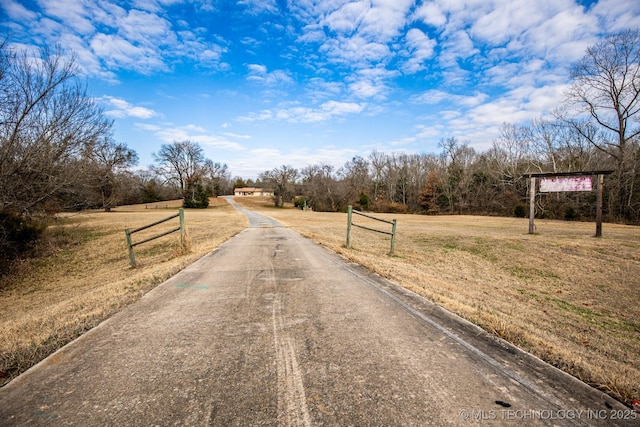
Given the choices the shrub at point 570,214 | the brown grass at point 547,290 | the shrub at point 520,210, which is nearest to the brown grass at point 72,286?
the brown grass at point 547,290

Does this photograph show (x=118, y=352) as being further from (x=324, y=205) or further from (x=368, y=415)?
(x=324, y=205)

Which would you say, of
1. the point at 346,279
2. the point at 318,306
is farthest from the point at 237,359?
the point at 346,279

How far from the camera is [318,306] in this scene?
429cm

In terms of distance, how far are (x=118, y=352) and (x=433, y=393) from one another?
3.17 metres

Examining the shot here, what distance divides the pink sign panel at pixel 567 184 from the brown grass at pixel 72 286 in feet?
56.1

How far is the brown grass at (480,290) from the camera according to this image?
10.9ft

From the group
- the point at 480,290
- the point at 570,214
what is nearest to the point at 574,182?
the point at 480,290

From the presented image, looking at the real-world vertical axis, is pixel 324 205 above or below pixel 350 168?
below

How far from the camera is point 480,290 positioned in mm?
7629

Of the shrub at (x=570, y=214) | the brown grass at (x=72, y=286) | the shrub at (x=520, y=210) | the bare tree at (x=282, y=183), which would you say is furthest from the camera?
the bare tree at (x=282, y=183)

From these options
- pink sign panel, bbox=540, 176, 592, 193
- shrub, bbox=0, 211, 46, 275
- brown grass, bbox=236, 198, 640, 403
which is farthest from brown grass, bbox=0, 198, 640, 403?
pink sign panel, bbox=540, 176, 592, 193

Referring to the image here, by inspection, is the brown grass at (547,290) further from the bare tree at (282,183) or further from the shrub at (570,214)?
the bare tree at (282,183)

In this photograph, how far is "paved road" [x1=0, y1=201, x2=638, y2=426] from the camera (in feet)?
6.78

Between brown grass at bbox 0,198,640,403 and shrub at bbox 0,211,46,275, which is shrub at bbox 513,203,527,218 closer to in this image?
brown grass at bbox 0,198,640,403
